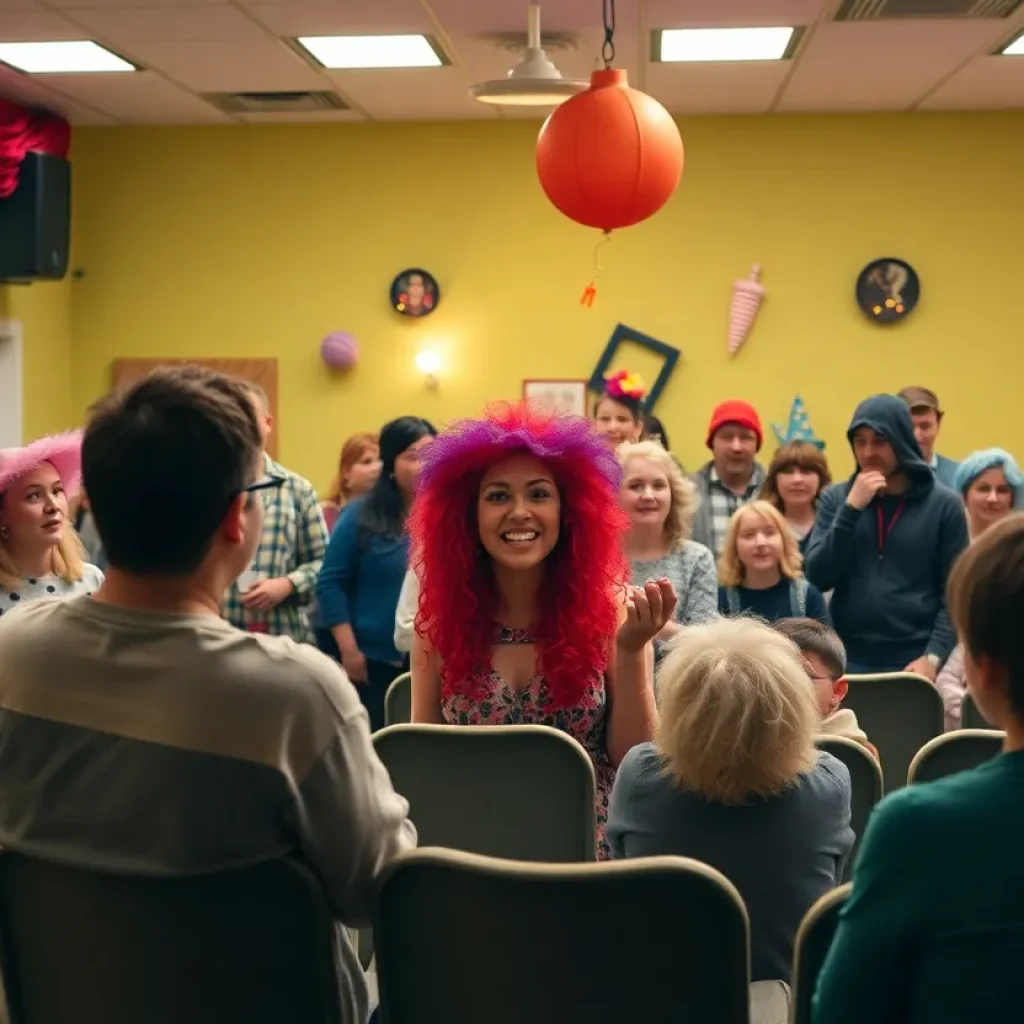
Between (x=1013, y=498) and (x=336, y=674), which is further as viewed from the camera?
Result: (x=1013, y=498)

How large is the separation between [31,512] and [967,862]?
263cm

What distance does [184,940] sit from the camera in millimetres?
1629

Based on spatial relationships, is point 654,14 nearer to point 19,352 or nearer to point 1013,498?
point 1013,498

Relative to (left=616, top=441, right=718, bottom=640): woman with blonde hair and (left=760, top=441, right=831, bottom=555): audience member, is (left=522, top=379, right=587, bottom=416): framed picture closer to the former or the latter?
(left=760, top=441, right=831, bottom=555): audience member

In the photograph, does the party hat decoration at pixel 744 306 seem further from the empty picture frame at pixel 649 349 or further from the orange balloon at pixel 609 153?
the orange balloon at pixel 609 153

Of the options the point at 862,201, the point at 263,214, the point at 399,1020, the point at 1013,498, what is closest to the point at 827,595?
the point at 1013,498

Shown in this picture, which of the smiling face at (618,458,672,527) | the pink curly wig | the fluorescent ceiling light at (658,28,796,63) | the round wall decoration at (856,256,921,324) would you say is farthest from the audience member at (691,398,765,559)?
the pink curly wig

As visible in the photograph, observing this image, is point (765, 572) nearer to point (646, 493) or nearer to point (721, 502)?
point (646, 493)

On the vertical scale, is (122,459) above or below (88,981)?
above

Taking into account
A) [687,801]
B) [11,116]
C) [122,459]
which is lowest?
[687,801]

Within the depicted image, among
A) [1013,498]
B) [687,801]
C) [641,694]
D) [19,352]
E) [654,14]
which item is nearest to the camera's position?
[687,801]

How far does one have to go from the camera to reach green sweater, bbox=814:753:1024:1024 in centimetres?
131

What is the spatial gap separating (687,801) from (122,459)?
3.23ft

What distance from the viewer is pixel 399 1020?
1.74 metres
